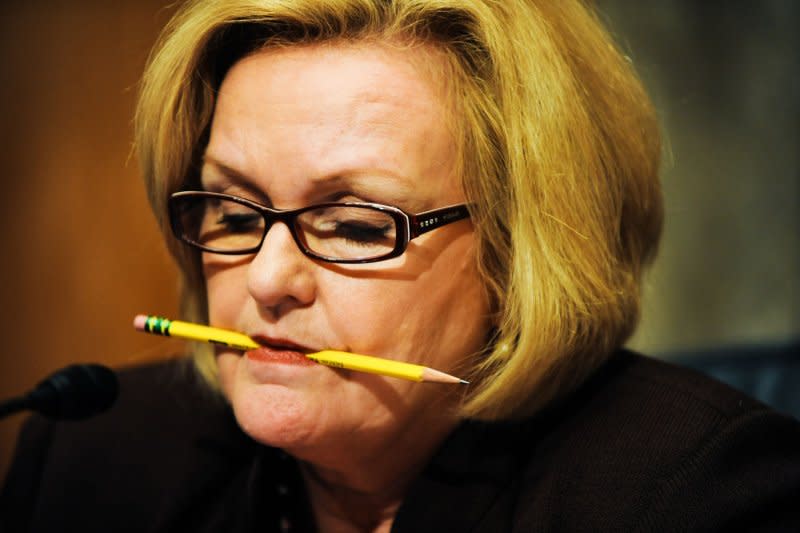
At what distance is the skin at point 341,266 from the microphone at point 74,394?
21 cm

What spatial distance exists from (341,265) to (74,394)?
0.44 metres

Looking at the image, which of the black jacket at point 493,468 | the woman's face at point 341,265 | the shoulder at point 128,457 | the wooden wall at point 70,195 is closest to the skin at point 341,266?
the woman's face at point 341,265

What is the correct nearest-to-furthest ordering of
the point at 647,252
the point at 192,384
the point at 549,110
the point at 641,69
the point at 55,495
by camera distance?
the point at 549,110
the point at 647,252
the point at 55,495
the point at 192,384
the point at 641,69

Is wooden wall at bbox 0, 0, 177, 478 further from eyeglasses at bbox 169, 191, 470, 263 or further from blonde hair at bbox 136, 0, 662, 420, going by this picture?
eyeglasses at bbox 169, 191, 470, 263

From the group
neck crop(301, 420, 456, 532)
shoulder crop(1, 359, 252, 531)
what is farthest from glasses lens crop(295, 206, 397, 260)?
shoulder crop(1, 359, 252, 531)

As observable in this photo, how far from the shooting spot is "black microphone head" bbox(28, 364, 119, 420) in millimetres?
1089

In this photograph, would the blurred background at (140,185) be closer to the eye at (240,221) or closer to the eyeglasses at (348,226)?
the eye at (240,221)

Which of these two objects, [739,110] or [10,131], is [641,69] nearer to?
[739,110]

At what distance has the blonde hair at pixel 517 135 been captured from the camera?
3.44 ft

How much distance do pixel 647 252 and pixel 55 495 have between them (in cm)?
114

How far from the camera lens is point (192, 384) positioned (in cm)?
155

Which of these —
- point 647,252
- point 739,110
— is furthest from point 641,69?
point 647,252

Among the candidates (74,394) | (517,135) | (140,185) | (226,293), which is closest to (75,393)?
(74,394)

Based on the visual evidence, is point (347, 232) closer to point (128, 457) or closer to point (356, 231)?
point (356, 231)
